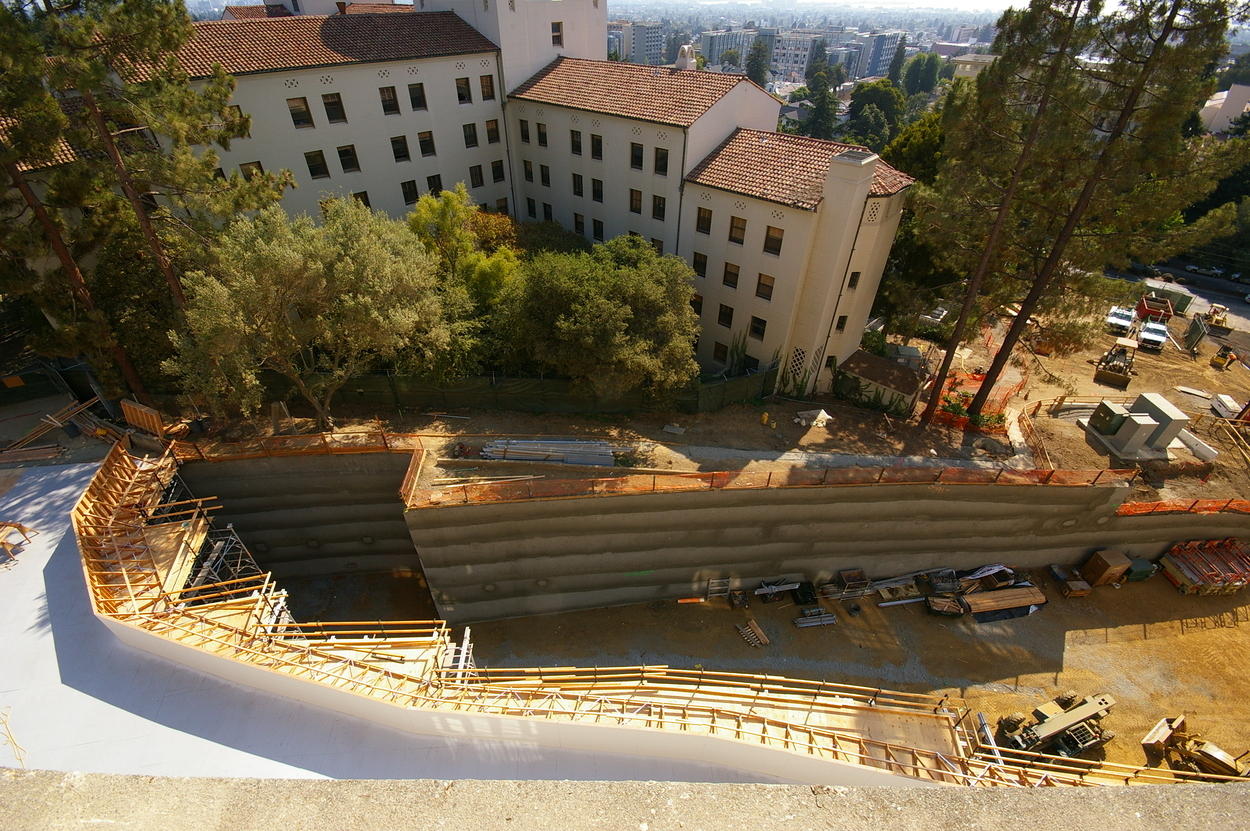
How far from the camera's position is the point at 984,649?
20984mm

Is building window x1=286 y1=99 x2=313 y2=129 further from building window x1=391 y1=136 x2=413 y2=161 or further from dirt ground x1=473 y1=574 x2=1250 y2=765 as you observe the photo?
dirt ground x1=473 y1=574 x2=1250 y2=765

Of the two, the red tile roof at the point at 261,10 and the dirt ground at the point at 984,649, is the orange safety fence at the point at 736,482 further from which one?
the red tile roof at the point at 261,10

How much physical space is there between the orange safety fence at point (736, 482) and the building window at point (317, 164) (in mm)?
18547

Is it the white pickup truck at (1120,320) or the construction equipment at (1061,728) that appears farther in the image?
the white pickup truck at (1120,320)

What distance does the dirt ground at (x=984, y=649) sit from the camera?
19.7 m

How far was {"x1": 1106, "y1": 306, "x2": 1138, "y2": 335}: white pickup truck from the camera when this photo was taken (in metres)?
36.8

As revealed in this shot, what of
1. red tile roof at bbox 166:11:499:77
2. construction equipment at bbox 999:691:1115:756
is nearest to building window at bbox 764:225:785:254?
red tile roof at bbox 166:11:499:77

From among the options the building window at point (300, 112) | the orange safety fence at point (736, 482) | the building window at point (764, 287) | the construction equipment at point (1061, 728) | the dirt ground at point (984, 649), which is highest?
the building window at point (300, 112)

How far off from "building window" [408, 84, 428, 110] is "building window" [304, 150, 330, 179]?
5621 millimetres

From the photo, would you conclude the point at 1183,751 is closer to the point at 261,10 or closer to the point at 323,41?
the point at 323,41

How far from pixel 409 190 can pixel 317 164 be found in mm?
4813

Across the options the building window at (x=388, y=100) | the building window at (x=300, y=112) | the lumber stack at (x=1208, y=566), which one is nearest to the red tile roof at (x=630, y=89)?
the building window at (x=388, y=100)

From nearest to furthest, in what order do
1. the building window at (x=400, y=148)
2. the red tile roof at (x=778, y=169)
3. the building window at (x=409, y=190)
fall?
the red tile roof at (x=778, y=169) < the building window at (x=400, y=148) < the building window at (x=409, y=190)

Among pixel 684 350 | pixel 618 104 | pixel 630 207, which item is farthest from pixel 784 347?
pixel 618 104
